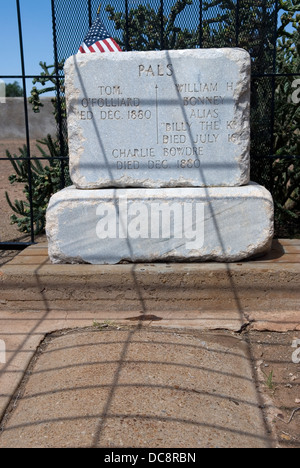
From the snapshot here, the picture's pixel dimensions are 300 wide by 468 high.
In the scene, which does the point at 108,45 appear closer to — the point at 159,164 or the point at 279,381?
the point at 159,164

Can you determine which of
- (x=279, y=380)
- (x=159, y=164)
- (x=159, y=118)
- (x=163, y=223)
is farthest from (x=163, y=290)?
(x=159, y=118)

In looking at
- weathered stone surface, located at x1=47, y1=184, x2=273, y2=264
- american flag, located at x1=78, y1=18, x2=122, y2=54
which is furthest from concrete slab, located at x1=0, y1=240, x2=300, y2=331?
american flag, located at x1=78, y1=18, x2=122, y2=54

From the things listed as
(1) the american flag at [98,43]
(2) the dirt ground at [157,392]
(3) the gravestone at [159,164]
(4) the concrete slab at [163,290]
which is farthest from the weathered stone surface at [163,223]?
(1) the american flag at [98,43]

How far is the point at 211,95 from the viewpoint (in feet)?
12.3

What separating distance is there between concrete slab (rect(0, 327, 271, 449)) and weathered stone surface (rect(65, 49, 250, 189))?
48.6 inches

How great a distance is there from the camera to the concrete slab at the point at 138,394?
7.43ft

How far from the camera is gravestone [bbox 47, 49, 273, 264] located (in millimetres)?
3746

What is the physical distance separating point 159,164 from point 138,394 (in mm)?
1869

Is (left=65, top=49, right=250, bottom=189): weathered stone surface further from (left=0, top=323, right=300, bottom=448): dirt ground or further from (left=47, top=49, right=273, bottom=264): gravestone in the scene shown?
(left=0, top=323, right=300, bottom=448): dirt ground

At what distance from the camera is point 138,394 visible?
2.55 meters

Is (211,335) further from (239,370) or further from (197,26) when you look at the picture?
(197,26)

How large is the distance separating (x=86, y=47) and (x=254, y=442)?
121 inches

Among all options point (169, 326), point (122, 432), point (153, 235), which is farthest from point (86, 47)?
point (122, 432)

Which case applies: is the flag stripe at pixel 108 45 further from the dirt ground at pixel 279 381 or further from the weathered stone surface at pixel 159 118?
the dirt ground at pixel 279 381
